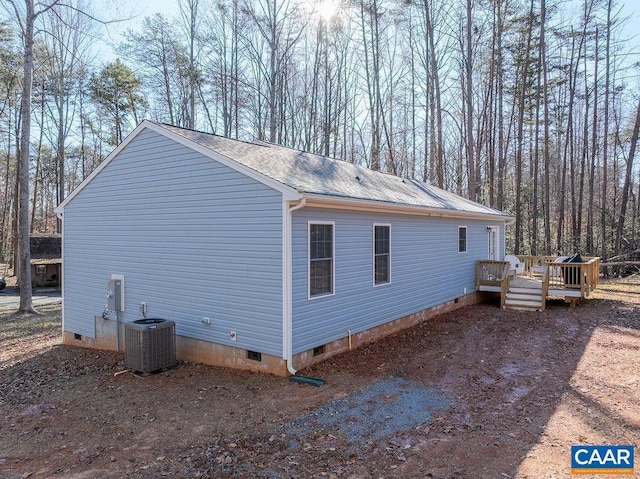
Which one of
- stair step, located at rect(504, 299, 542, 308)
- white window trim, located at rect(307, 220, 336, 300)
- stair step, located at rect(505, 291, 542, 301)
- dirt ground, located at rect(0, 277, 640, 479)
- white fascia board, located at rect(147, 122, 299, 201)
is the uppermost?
white fascia board, located at rect(147, 122, 299, 201)

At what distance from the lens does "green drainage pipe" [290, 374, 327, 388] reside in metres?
5.86

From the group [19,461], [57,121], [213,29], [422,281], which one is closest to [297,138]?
[213,29]

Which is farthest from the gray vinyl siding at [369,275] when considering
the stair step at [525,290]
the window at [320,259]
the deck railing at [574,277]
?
the deck railing at [574,277]

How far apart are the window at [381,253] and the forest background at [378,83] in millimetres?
10935

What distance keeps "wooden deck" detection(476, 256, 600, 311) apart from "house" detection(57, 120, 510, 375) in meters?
3.31

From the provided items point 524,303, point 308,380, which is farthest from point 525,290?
point 308,380

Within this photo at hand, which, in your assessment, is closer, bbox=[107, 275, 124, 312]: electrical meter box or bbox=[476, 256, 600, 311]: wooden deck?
bbox=[107, 275, 124, 312]: electrical meter box

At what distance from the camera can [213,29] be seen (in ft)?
68.7

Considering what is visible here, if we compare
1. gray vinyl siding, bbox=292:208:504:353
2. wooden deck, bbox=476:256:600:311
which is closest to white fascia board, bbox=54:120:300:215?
gray vinyl siding, bbox=292:208:504:353

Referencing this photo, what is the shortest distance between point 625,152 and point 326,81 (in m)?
19.0

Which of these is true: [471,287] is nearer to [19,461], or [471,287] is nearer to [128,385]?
[128,385]

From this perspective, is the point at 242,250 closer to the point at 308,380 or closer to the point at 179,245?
the point at 179,245

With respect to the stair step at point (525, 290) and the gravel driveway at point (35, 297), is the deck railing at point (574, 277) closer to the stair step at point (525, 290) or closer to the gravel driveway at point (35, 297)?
the stair step at point (525, 290)

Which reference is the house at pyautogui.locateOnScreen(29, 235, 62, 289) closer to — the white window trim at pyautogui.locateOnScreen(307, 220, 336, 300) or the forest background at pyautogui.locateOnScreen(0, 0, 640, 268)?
the forest background at pyautogui.locateOnScreen(0, 0, 640, 268)
